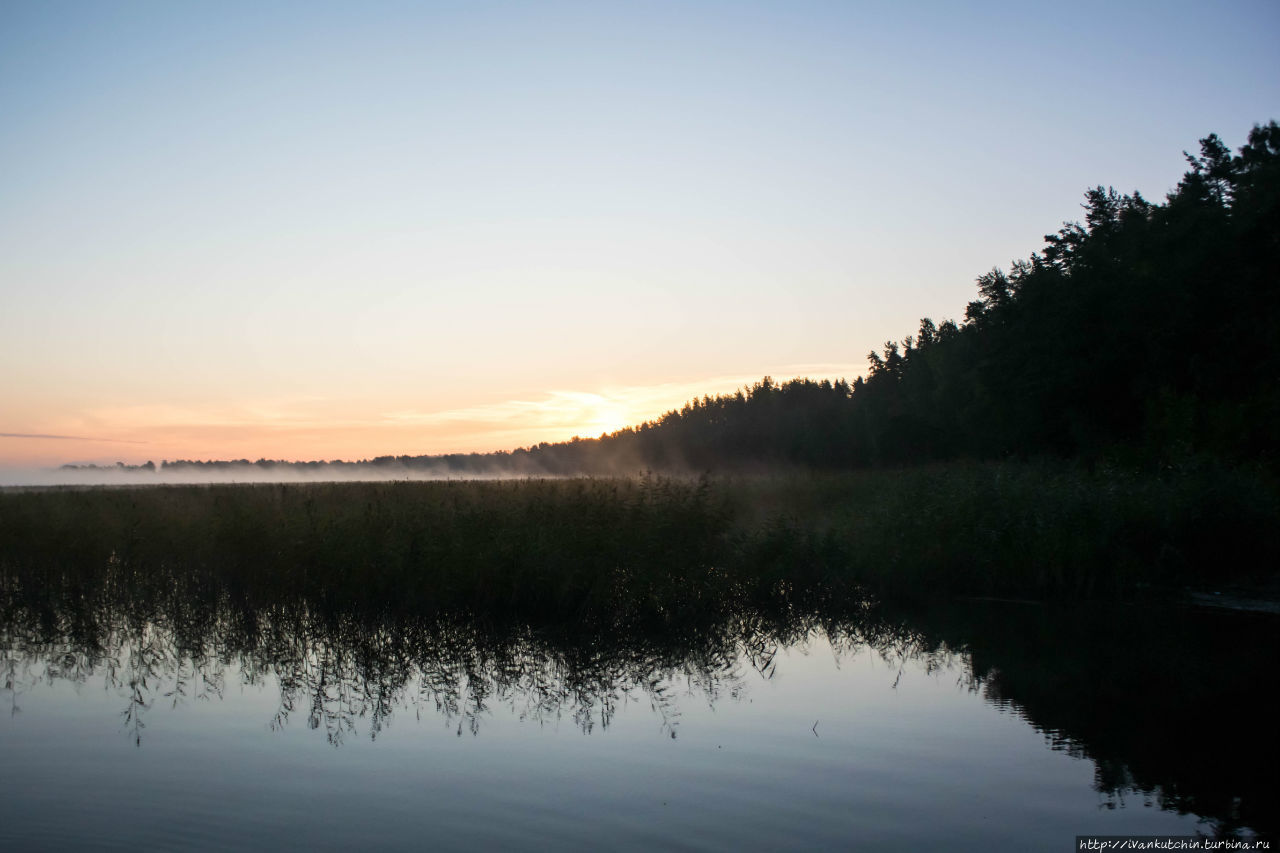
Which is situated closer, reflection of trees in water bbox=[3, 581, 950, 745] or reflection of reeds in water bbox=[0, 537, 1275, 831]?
reflection of reeds in water bbox=[0, 537, 1275, 831]

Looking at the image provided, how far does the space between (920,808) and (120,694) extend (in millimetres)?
8231

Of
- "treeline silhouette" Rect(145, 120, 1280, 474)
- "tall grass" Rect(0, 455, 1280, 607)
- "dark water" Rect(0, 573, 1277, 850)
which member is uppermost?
"treeline silhouette" Rect(145, 120, 1280, 474)

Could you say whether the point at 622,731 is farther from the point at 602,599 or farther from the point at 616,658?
the point at 602,599

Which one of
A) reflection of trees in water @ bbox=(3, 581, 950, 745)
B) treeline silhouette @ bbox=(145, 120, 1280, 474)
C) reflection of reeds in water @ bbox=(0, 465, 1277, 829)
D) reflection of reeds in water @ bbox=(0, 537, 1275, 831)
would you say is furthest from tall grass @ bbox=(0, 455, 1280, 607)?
treeline silhouette @ bbox=(145, 120, 1280, 474)

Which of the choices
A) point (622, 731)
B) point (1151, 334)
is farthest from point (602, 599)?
point (1151, 334)

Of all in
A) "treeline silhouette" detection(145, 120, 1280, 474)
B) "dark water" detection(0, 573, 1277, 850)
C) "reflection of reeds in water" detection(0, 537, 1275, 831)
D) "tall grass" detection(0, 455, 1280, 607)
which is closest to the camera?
"dark water" detection(0, 573, 1277, 850)

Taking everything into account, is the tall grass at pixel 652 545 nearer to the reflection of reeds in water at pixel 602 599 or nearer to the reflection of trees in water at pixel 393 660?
the reflection of reeds in water at pixel 602 599

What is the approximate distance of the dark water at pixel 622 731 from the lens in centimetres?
593

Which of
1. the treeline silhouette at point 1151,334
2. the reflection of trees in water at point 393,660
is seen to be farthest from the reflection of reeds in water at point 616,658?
the treeline silhouette at point 1151,334

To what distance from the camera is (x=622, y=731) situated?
26.5 feet

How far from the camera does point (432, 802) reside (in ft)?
20.7

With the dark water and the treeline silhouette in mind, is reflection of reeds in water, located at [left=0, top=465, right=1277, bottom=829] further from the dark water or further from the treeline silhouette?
the treeline silhouette

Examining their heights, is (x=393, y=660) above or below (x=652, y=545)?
below

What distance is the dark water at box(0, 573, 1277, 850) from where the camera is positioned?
5.93 metres
